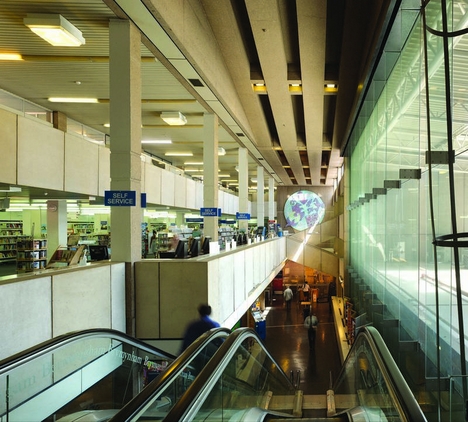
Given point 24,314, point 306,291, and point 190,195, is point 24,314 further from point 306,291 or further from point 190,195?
point 306,291

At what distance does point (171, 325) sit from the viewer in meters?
6.06

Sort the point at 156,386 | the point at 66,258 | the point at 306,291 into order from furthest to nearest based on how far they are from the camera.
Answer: the point at 306,291
the point at 66,258
the point at 156,386

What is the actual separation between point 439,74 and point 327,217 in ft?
95.7

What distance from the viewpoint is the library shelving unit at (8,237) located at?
A: 55.5ft

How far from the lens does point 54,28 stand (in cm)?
602

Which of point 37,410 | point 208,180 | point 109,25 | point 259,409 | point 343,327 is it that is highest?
point 109,25

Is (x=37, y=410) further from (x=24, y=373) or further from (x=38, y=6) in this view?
(x=38, y=6)

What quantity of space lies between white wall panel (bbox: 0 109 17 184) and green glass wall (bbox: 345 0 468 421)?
5.90 meters

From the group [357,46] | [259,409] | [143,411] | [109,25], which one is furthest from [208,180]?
[143,411]

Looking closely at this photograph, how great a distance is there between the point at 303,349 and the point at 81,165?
10.6 meters

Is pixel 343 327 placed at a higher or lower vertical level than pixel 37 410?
lower

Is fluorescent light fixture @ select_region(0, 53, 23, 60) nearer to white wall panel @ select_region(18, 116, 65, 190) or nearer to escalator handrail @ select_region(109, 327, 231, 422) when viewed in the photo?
white wall panel @ select_region(18, 116, 65, 190)

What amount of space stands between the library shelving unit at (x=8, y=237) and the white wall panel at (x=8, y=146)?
10.7 meters

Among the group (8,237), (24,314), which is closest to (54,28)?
(24,314)
